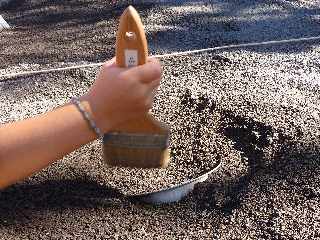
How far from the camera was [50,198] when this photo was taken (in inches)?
71.3

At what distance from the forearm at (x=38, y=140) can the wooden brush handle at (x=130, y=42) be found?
0.15 meters

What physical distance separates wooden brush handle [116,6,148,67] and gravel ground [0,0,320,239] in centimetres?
74

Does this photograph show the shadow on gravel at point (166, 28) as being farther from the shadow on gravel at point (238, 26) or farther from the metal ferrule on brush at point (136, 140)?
the metal ferrule on brush at point (136, 140)

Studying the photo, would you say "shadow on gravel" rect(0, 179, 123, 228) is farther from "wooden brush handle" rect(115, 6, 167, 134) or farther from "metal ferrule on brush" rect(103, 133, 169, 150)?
"wooden brush handle" rect(115, 6, 167, 134)

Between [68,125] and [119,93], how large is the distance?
5.3 inches

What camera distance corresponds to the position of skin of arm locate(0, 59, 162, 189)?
1.05 meters

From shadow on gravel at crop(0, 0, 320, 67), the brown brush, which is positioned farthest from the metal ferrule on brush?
shadow on gravel at crop(0, 0, 320, 67)

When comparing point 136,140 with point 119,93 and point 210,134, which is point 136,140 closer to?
point 119,93

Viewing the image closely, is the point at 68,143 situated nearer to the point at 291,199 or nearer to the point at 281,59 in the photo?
the point at 291,199

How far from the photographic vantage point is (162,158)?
1.37 metres

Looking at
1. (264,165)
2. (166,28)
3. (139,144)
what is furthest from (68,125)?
(166,28)

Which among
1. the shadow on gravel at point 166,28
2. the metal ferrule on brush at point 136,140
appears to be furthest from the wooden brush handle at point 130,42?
the shadow on gravel at point 166,28

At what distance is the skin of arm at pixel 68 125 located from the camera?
1.05 metres

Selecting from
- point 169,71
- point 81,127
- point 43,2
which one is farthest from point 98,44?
point 81,127
